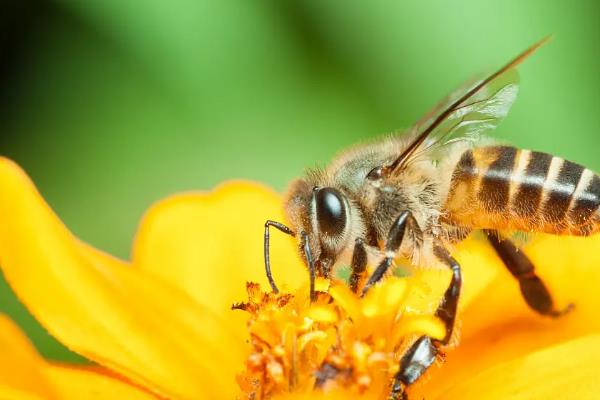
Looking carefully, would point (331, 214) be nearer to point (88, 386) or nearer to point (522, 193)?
Answer: point (522, 193)

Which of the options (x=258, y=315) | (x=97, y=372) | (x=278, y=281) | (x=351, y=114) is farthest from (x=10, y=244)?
(x=351, y=114)

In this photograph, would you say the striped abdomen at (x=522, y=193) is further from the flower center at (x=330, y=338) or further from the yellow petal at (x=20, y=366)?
the yellow petal at (x=20, y=366)

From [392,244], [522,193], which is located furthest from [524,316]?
[392,244]

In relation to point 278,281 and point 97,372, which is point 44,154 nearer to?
point 278,281

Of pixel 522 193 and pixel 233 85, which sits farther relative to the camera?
pixel 233 85

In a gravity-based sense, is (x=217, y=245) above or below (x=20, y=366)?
above

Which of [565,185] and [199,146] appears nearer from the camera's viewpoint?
[565,185]
